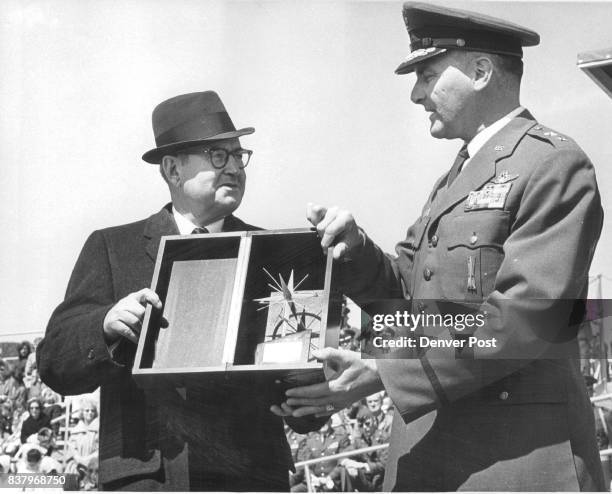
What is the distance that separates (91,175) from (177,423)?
47.6 inches

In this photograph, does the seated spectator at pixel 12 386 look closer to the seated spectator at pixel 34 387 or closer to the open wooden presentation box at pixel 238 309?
the seated spectator at pixel 34 387

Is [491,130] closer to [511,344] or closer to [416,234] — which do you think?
[416,234]

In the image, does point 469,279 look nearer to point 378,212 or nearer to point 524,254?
point 524,254

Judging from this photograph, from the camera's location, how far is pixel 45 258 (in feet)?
11.5

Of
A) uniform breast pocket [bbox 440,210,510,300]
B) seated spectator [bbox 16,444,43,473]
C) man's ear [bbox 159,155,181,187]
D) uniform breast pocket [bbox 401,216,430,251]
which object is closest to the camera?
uniform breast pocket [bbox 440,210,510,300]

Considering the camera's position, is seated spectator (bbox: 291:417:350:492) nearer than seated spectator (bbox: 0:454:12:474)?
No

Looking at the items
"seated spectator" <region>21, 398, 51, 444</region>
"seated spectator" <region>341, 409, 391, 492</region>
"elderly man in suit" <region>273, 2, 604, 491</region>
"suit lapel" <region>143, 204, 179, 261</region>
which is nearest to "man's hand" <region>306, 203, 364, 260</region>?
"elderly man in suit" <region>273, 2, 604, 491</region>

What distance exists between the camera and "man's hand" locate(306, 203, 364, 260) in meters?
2.61

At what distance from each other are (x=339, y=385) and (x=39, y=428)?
1454 millimetres

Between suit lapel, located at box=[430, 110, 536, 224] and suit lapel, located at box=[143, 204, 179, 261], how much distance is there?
2.74 ft

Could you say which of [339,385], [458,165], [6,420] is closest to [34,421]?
[6,420]

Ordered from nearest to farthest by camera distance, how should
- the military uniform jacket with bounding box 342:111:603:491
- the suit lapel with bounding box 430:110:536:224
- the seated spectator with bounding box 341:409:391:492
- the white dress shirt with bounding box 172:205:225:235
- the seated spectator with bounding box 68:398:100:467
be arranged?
the military uniform jacket with bounding box 342:111:603:491
the suit lapel with bounding box 430:110:536:224
the white dress shirt with bounding box 172:205:225:235
the seated spectator with bounding box 68:398:100:467
the seated spectator with bounding box 341:409:391:492

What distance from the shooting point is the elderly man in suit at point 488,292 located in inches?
91.1

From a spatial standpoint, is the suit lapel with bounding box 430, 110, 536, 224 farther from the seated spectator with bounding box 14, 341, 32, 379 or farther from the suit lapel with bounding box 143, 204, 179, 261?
the seated spectator with bounding box 14, 341, 32, 379
